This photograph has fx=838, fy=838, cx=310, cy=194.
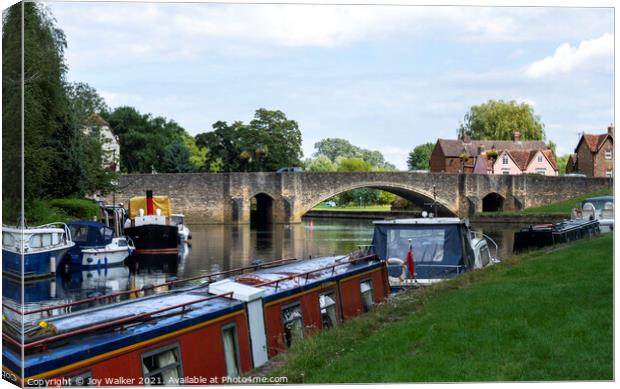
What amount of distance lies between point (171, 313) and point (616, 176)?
353 centimetres

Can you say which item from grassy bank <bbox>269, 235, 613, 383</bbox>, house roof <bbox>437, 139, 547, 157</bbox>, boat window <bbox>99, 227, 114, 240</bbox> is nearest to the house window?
grassy bank <bbox>269, 235, 613, 383</bbox>

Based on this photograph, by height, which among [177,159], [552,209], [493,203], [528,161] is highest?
[177,159]

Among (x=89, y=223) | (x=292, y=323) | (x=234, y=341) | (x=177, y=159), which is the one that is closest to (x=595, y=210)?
(x=89, y=223)

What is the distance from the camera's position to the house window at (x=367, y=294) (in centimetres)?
992

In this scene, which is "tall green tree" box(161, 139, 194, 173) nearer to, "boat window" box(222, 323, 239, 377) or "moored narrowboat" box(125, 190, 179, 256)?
"moored narrowboat" box(125, 190, 179, 256)

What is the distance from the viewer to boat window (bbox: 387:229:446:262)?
1238 centimetres

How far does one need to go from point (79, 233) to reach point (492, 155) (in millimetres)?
12512

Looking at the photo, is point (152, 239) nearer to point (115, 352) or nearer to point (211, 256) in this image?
point (211, 256)

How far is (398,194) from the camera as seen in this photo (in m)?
47.0

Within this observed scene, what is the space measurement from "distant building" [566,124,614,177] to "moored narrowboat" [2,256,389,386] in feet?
9.96

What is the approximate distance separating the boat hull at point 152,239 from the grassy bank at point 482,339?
14.2 meters

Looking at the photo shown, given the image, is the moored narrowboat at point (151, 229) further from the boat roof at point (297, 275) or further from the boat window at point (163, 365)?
the boat window at point (163, 365)

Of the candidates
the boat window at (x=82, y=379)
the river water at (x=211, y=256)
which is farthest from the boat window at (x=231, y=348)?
the river water at (x=211, y=256)

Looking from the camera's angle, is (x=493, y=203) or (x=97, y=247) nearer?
(x=97, y=247)
